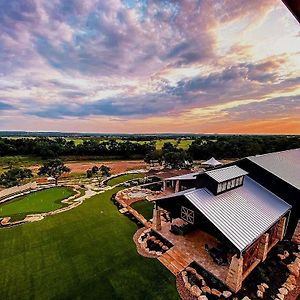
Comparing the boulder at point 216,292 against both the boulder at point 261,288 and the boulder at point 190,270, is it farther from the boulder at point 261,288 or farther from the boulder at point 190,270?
the boulder at point 261,288

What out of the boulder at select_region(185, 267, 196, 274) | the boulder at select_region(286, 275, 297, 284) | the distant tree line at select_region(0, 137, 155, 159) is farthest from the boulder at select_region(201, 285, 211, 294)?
the distant tree line at select_region(0, 137, 155, 159)

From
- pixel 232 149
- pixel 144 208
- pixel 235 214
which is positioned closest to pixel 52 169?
pixel 144 208

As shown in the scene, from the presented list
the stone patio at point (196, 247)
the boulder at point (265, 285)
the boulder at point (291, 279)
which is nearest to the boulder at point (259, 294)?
the boulder at point (265, 285)

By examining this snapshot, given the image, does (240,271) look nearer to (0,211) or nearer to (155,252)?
(155,252)

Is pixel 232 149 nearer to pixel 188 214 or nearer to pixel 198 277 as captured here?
pixel 188 214

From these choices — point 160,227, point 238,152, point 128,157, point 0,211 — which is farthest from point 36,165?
point 238,152

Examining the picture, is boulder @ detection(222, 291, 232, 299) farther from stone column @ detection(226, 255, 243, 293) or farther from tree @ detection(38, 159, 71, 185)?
tree @ detection(38, 159, 71, 185)
